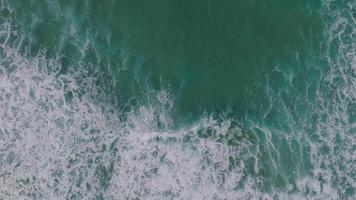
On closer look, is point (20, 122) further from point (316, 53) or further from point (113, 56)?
point (316, 53)

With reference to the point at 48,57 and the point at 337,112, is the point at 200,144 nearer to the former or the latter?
the point at 337,112

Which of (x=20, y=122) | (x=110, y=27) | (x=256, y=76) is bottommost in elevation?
(x=20, y=122)

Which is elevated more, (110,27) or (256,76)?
(110,27)

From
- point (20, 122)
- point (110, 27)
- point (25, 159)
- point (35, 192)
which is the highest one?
point (110, 27)

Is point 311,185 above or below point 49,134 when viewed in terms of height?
below

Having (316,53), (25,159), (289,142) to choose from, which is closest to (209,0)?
(316,53)

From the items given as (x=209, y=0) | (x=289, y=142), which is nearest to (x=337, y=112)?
(x=289, y=142)
